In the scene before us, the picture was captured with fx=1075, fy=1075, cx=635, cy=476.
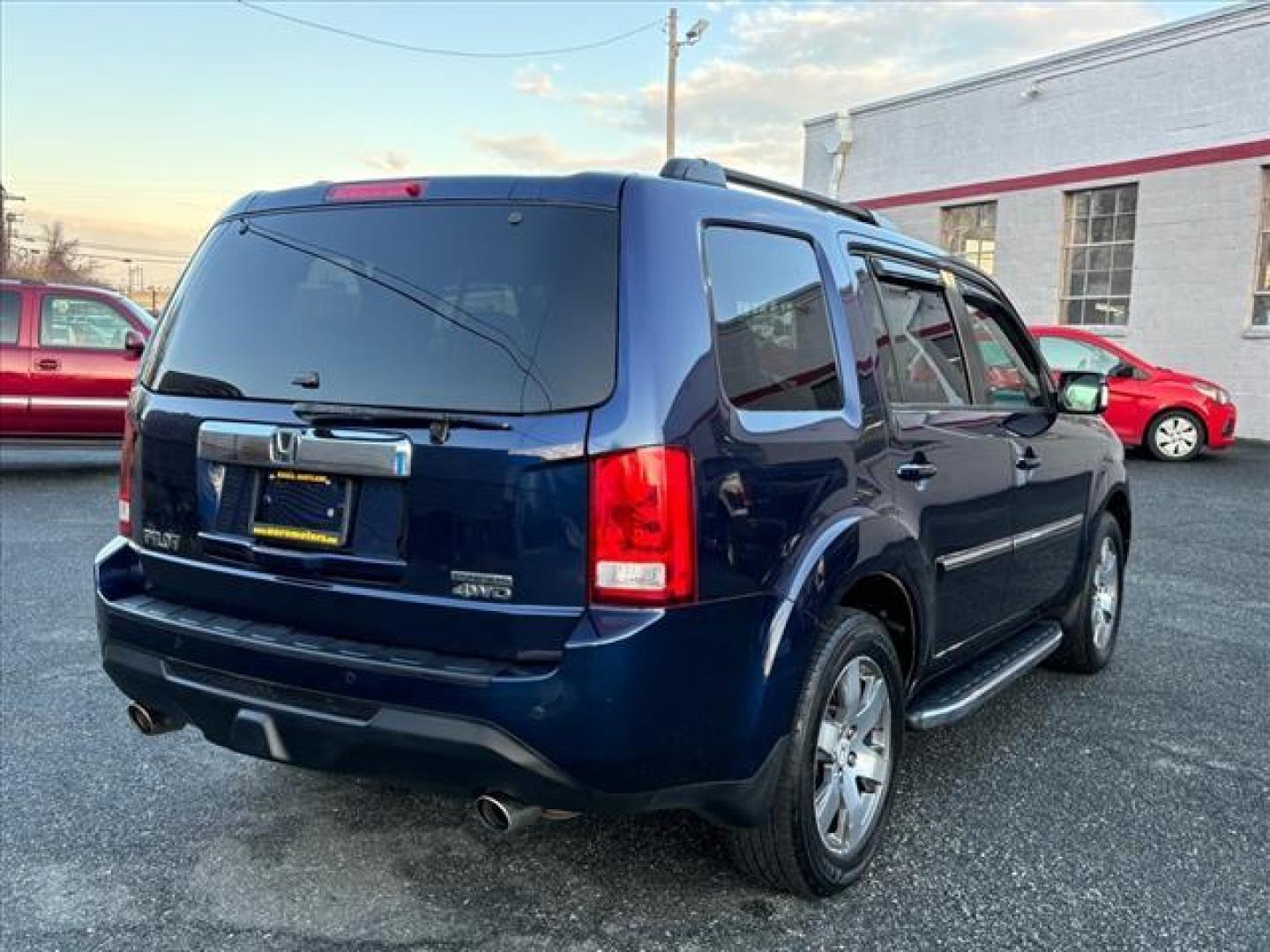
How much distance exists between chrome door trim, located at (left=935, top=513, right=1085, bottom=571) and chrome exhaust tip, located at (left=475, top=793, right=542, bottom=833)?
1602mm

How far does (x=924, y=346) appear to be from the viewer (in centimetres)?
366

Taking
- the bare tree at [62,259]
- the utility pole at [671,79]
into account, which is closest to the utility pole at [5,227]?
the bare tree at [62,259]

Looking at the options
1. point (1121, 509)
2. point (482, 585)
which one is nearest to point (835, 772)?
point (482, 585)

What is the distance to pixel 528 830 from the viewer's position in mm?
3305

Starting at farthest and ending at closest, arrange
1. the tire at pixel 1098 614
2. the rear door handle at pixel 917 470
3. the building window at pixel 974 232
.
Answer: the building window at pixel 974 232
the tire at pixel 1098 614
the rear door handle at pixel 917 470

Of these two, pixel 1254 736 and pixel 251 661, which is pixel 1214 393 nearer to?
pixel 1254 736

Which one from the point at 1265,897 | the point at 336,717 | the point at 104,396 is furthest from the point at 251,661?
the point at 104,396

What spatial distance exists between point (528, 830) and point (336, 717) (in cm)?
101

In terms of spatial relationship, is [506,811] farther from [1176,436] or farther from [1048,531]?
[1176,436]

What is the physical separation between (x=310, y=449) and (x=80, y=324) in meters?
9.28

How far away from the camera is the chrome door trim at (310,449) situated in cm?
249

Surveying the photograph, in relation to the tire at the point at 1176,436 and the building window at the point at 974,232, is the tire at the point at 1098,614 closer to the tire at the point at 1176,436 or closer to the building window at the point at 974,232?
the tire at the point at 1176,436

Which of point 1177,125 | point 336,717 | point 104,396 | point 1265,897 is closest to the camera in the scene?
point 336,717

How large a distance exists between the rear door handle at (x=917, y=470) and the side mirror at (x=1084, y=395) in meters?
1.45
